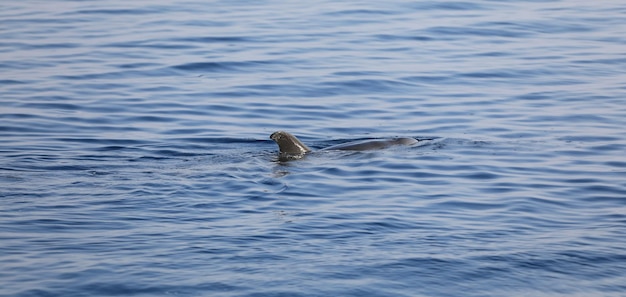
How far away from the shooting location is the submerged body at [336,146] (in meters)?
14.1

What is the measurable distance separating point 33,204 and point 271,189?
2553mm

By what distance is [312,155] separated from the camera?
14.5m

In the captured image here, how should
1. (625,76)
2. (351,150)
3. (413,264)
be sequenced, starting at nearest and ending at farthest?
(413,264) < (351,150) < (625,76)

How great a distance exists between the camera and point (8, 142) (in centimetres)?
1509

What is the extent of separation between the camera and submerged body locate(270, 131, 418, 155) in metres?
14.1

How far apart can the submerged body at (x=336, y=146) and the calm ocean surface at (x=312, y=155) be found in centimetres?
26

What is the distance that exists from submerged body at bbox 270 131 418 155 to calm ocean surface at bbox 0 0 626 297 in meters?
0.26

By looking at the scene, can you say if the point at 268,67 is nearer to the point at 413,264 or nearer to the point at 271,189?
the point at 271,189

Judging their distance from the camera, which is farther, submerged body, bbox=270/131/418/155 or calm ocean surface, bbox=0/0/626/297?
submerged body, bbox=270/131/418/155

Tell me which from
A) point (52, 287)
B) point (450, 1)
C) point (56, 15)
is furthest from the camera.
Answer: point (450, 1)

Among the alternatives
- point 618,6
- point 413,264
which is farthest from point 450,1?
point 413,264

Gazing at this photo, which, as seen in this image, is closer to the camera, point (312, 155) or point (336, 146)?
point (312, 155)

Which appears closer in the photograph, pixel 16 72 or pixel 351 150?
pixel 351 150

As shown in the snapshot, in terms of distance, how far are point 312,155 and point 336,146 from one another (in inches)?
14.8
